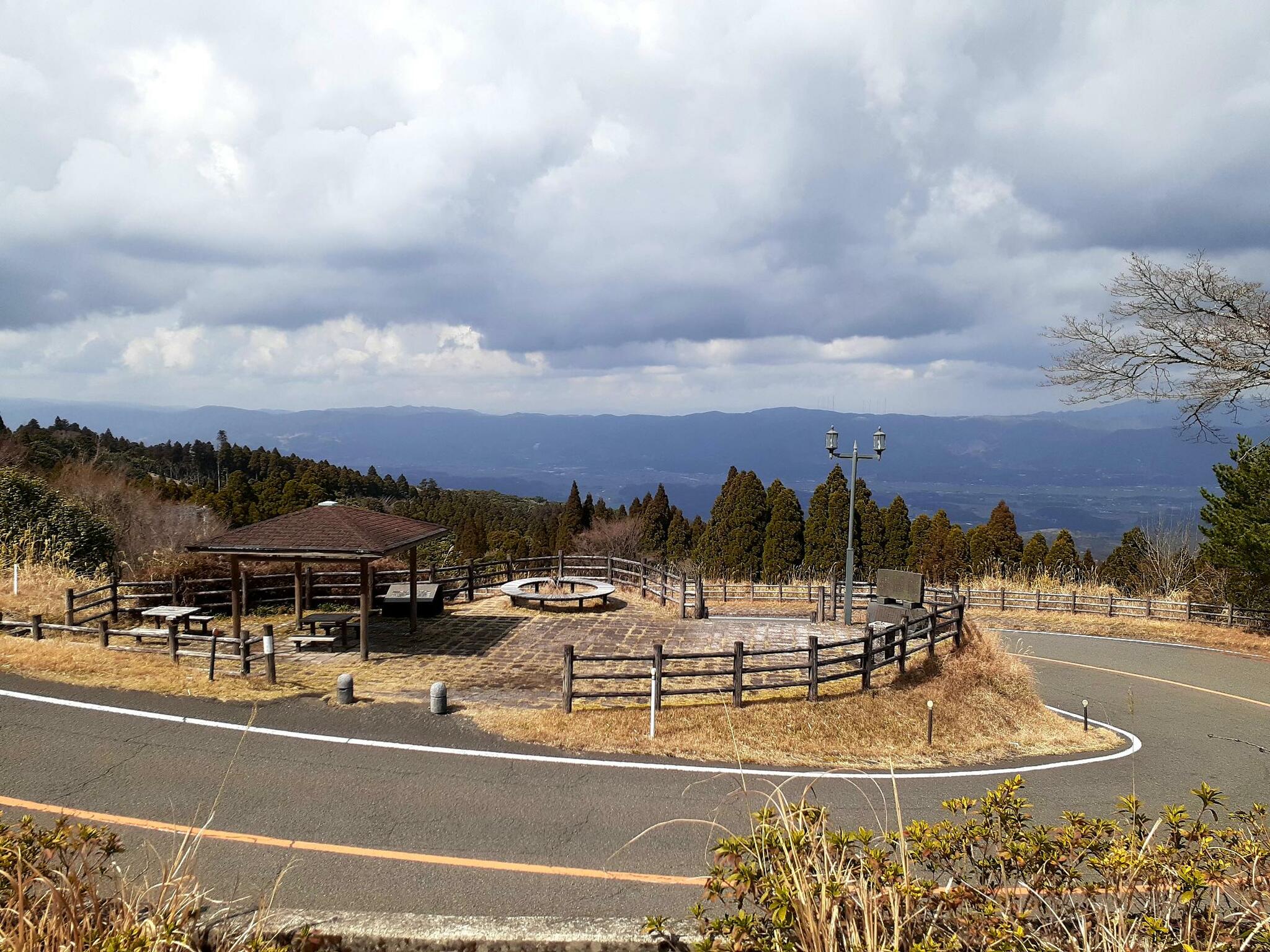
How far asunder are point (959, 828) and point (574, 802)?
5.21 metres

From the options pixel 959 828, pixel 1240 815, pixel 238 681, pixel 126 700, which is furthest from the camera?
pixel 238 681

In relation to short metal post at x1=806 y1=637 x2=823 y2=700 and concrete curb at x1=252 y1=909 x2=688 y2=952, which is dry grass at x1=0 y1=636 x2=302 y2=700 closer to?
concrete curb at x1=252 y1=909 x2=688 y2=952

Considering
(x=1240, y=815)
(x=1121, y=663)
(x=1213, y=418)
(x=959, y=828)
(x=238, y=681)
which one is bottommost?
(x=1121, y=663)

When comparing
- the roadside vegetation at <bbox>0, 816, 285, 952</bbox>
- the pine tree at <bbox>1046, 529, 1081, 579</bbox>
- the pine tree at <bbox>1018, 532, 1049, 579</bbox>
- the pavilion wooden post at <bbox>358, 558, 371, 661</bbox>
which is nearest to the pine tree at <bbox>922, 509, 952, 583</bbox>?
the pine tree at <bbox>1018, 532, 1049, 579</bbox>

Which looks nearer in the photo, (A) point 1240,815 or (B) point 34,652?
(A) point 1240,815

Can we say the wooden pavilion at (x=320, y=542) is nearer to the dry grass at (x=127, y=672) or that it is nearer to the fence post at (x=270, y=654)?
the fence post at (x=270, y=654)

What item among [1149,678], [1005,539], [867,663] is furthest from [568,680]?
[1005,539]

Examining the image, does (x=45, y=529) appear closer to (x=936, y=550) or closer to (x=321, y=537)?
(x=321, y=537)

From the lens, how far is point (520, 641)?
17.2m

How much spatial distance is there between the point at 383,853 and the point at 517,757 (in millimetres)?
3099

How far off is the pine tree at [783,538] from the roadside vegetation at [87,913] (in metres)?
47.0

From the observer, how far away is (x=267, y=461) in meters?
77.6

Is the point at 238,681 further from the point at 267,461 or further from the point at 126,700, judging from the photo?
the point at 267,461

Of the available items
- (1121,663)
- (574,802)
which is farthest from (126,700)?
(1121,663)
